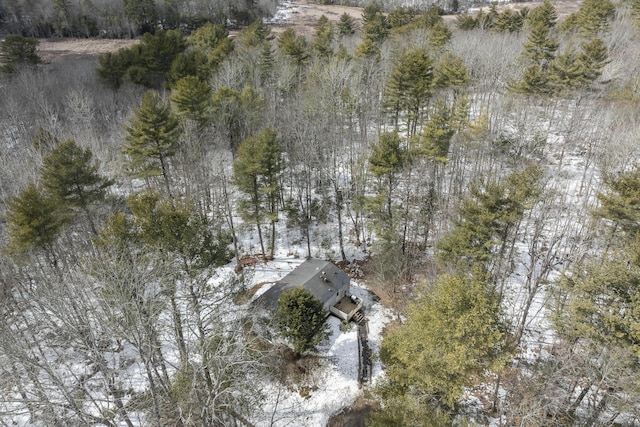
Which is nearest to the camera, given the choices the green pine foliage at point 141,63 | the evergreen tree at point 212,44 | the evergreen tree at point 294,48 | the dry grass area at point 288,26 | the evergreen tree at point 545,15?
the green pine foliage at point 141,63

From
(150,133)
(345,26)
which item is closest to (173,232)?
(150,133)

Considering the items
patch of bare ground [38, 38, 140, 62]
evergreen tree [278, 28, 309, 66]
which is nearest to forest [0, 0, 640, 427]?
evergreen tree [278, 28, 309, 66]

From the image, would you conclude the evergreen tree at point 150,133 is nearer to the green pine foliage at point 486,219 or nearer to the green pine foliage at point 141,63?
the green pine foliage at point 141,63

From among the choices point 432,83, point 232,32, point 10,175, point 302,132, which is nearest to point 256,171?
point 302,132

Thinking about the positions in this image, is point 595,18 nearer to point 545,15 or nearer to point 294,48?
point 545,15

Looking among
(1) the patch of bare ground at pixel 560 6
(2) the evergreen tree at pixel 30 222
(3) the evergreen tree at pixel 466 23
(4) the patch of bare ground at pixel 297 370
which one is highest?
(1) the patch of bare ground at pixel 560 6

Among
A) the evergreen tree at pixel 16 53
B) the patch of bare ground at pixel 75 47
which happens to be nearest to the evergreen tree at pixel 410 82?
the evergreen tree at pixel 16 53

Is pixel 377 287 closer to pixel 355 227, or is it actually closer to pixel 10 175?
pixel 355 227
